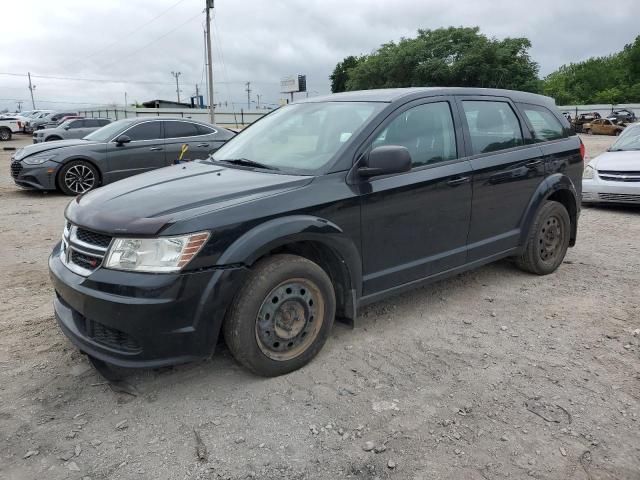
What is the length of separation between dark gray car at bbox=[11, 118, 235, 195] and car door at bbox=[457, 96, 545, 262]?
6.17 m

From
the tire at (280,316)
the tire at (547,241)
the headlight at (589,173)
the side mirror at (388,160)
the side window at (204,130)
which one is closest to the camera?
the tire at (280,316)

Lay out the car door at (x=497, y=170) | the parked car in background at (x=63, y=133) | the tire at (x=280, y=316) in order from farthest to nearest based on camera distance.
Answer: the parked car in background at (x=63, y=133) < the car door at (x=497, y=170) < the tire at (x=280, y=316)

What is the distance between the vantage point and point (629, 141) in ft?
30.0

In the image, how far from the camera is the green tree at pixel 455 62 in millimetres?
45594

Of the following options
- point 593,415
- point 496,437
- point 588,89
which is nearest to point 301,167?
point 496,437

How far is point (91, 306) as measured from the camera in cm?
277

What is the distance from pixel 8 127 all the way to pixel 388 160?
3491cm

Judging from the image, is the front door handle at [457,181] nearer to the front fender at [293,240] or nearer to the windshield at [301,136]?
the windshield at [301,136]

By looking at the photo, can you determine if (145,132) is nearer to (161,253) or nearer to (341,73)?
(161,253)

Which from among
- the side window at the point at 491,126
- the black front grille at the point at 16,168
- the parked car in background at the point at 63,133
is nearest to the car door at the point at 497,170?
the side window at the point at 491,126

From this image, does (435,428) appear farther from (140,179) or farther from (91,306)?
(140,179)

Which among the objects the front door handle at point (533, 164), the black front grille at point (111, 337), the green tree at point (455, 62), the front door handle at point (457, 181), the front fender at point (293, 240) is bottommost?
the black front grille at point (111, 337)

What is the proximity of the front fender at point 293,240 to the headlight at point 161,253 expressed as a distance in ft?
0.57

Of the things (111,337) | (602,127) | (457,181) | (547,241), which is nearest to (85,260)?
(111,337)
